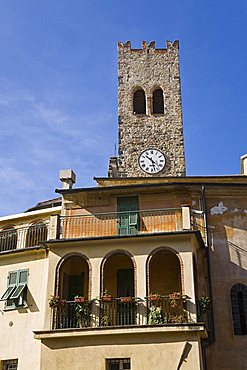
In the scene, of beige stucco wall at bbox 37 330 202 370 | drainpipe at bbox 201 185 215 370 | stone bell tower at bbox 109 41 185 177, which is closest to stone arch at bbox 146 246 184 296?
drainpipe at bbox 201 185 215 370

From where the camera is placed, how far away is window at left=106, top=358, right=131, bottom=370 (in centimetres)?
1739

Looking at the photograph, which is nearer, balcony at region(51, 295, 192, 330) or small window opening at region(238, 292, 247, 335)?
balcony at region(51, 295, 192, 330)

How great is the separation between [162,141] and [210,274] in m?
17.8

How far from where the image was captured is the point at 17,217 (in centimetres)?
2511

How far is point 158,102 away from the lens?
39.1 m

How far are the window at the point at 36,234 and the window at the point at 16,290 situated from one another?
8.60 feet

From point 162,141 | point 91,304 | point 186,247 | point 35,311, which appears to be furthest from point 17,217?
point 162,141

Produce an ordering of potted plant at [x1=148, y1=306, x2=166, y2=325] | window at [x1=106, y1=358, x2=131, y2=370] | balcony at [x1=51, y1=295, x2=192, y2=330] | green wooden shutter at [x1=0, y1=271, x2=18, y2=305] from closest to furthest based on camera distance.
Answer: window at [x1=106, y1=358, x2=131, y2=370] < potted plant at [x1=148, y1=306, x2=166, y2=325] < balcony at [x1=51, y1=295, x2=192, y2=330] < green wooden shutter at [x1=0, y1=271, x2=18, y2=305]

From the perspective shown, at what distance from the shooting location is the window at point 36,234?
76.1 ft

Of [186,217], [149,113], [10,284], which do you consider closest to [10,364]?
[10,284]

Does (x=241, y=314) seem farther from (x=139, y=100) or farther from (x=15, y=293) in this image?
(x=139, y=100)

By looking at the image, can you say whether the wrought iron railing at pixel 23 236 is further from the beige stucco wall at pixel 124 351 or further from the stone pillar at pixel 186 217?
the stone pillar at pixel 186 217

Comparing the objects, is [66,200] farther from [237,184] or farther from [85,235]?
[237,184]

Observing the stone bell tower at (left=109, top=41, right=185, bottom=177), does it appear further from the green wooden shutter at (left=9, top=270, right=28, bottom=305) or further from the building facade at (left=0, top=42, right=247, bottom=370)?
the green wooden shutter at (left=9, top=270, right=28, bottom=305)
